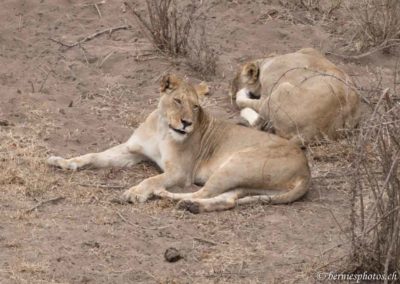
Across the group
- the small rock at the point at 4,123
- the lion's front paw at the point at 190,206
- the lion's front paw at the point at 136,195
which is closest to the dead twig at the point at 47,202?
the lion's front paw at the point at 136,195

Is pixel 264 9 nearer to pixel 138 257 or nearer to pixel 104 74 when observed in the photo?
pixel 104 74

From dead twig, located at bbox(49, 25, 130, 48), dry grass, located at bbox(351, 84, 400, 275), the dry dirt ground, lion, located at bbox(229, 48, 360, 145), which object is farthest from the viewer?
dead twig, located at bbox(49, 25, 130, 48)

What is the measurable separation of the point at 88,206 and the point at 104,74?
256 cm

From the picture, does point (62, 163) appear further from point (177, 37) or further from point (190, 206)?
point (177, 37)

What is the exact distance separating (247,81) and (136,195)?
2.43 m

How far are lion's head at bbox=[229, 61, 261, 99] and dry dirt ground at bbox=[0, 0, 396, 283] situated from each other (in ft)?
0.58

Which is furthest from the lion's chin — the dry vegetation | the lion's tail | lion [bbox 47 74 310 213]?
the dry vegetation

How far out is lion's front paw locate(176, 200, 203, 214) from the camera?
6098 millimetres

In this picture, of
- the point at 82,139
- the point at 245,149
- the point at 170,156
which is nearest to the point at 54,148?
the point at 82,139

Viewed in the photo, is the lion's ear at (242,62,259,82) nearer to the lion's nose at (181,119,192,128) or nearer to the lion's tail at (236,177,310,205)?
the lion's nose at (181,119,192,128)

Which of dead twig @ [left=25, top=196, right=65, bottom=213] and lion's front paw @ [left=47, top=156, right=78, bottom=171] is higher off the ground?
dead twig @ [left=25, top=196, right=65, bottom=213]

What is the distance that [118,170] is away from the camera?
6805 mm

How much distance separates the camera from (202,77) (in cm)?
855

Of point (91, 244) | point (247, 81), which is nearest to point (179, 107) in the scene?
point (91, 244)
